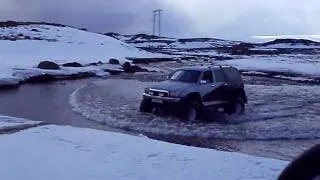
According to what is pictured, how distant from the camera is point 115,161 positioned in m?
9.01

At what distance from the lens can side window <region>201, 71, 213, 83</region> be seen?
20000 millimetres

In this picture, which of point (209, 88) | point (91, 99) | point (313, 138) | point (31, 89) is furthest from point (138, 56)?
point (313, 138)

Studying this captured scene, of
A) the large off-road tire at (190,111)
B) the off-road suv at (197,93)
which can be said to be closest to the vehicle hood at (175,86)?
the off-road suv at (197,93)

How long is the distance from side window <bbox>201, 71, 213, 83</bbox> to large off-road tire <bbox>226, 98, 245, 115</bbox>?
150 centimetres

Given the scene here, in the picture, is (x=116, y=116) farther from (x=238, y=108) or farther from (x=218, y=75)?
(x=238, y=108)

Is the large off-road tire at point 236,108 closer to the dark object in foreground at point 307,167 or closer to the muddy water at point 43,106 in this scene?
the muddy water at point 43,106

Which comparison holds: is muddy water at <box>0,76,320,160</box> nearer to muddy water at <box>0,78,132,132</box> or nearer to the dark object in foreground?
muddy water at <box>0,78,132,132</box>

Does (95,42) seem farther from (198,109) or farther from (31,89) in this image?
(198,109)

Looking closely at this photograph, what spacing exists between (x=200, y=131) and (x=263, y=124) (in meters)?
2.74

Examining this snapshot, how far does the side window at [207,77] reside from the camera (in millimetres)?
20000

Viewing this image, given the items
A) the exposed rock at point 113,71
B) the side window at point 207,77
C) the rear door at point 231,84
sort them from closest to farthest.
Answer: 1. the side window at point 207,77
2. the rear door at point 231,84
3. the exposed rock at point 113,71

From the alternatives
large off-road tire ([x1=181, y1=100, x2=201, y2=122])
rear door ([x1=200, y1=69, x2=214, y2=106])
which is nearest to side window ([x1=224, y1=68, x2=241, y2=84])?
rear door ([x1=200, y1=69, x2=214, y2=106])

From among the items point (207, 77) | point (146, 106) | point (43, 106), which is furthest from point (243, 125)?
point (43, 106)

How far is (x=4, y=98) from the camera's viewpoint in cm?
2448
